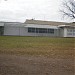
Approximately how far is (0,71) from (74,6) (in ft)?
116

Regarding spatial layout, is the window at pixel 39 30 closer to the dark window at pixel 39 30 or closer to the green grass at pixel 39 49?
the dark window at pixel 39 30

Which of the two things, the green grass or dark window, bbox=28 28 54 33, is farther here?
dark window, bbox=28 28 54 33

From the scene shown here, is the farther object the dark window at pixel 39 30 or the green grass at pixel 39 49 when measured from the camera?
the dark window at pixel 39 30

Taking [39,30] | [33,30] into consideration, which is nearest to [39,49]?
[33,30]

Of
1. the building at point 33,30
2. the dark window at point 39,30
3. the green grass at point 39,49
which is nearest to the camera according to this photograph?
the green grass at point 39,49

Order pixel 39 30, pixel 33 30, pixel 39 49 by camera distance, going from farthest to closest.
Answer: pixel 39 30
pixel 33 30
pixel 39 49

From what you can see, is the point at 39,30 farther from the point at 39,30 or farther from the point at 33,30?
the point at 33,30

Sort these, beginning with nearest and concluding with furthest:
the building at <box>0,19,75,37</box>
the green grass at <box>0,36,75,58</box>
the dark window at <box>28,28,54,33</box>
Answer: the green grass at <box>0,36,75,58</box> → the building at <box>0,19,75,37</box> → the dark window at <box>28,28,54,33</box>

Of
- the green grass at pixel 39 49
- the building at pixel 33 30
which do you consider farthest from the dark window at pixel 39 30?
the green grass at pixel 39 49

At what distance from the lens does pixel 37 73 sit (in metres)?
8.61

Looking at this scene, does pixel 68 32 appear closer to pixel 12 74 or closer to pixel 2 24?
pixel 2 24

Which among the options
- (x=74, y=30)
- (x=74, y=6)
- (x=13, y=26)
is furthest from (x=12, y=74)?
(x=74, y=30)

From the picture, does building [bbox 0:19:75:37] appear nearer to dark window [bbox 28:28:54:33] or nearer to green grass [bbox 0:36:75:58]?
dark window [bbox 28:28:54:33]

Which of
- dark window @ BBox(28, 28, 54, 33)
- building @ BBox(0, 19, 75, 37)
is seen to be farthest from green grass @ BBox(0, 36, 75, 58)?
dark window @ BBox(28, 28, 54, 33)
